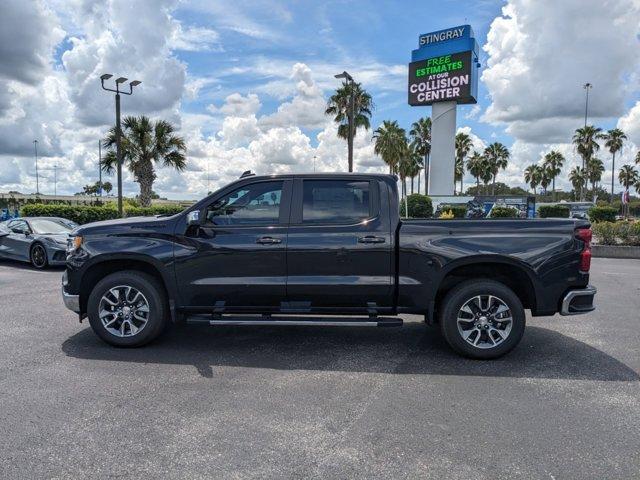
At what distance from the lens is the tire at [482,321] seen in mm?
4918

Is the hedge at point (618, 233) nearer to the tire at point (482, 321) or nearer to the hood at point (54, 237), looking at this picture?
the tire at point (482, 321)

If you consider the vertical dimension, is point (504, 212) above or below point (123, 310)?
above

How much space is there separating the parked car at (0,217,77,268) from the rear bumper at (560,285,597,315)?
10465 millimetres

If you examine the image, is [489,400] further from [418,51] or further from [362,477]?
[418,51]

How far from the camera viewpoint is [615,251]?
57.7ft

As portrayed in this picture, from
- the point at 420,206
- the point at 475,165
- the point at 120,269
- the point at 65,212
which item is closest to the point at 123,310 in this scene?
the point at 120,269

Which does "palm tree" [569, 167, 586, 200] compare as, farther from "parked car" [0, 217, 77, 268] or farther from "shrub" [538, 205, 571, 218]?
"parked car" [0, 217, 77, 268]

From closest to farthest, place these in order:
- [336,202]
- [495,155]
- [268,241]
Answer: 1. [268,241]
2. [336,202]
3. [495,155]

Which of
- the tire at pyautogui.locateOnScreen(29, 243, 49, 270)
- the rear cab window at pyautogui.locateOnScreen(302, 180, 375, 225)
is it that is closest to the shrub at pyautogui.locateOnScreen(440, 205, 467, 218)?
the tire at pyautogui.locateOnScreen(29, 243, 49, 270)

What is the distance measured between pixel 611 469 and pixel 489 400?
1.10 m

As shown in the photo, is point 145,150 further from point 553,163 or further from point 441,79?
point 553,163

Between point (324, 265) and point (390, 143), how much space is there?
43391 mm

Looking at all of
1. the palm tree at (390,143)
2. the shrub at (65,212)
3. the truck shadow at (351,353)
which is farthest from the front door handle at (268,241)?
the palm tree at (390,143)

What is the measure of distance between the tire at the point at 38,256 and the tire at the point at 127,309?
24.4ft
